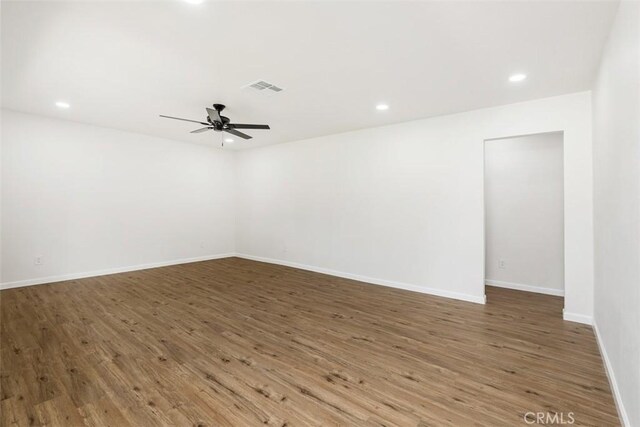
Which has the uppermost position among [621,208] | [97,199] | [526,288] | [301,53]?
[301,53]

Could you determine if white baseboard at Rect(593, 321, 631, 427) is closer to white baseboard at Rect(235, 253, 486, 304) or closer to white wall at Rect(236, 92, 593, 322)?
white wall at Rect(236, 92, 593, 322)

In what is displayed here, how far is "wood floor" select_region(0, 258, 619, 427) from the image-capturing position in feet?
6.13

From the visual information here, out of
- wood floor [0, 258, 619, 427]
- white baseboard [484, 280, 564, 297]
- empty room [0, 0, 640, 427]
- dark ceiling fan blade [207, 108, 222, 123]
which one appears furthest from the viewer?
white baseboard [484, 280, 564, 297]

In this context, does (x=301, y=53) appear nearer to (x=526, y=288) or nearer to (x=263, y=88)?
(x=263, y=88)

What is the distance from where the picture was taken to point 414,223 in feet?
15.1

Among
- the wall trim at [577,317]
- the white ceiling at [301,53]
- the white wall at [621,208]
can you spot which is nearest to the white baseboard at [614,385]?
the white wall at [621,208]

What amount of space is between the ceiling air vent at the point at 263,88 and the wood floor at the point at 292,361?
270 centimetres

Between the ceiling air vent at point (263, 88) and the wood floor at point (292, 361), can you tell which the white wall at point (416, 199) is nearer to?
the wood floor at point (292, 361)

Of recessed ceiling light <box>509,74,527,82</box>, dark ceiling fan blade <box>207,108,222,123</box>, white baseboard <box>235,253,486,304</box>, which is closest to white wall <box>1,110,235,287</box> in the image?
Answer: white baseboard <box>235,253,486,304</box>

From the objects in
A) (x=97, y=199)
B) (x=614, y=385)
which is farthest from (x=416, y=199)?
(x=97, y=199)

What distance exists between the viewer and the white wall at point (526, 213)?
4.37m

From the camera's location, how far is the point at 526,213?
15.0ft

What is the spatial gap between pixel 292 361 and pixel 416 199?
10.1 feet

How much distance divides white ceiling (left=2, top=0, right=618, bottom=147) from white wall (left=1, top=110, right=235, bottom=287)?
944 mm
